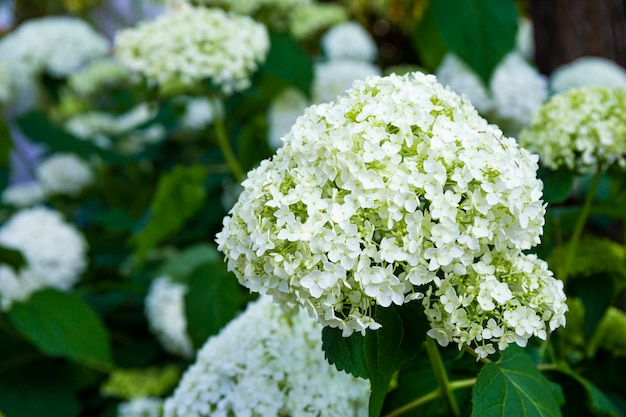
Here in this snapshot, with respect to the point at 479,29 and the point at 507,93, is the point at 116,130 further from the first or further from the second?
the point at 479,29

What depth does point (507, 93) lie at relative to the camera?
6.61 feet

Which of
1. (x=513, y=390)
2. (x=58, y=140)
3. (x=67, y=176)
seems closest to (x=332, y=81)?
(x=58, y=140)

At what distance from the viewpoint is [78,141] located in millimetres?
2379

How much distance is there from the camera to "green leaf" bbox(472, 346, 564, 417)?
790mm

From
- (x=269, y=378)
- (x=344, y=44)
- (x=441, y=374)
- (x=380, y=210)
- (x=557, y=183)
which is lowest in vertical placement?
(x=344, y=44)

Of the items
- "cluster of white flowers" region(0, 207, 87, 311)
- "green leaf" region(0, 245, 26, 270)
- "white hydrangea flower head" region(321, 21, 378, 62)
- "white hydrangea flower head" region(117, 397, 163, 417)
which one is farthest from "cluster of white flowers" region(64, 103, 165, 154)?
"white hydrangea flower head" region(117, 397, 163, 417)

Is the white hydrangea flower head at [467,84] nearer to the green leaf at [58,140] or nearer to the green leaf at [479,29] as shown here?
the green leaf at [479,29]

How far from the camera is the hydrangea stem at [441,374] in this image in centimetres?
87

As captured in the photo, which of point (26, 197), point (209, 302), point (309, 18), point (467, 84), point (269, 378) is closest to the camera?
point (269, 378)

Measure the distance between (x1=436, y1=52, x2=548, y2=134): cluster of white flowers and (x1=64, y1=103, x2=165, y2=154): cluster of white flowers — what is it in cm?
127

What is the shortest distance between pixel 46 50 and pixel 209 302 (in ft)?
5.03

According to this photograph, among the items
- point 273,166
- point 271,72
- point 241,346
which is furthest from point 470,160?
point 271,72

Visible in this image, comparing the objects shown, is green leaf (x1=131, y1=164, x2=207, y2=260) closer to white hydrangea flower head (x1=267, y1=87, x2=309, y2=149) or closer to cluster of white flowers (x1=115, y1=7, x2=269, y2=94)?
cluster of white flowers (x1=115, y1=7, x2=269, y2=94)

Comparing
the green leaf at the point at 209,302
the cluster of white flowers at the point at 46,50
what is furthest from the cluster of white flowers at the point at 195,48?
the cluster of white flowers at the point at 46,50
